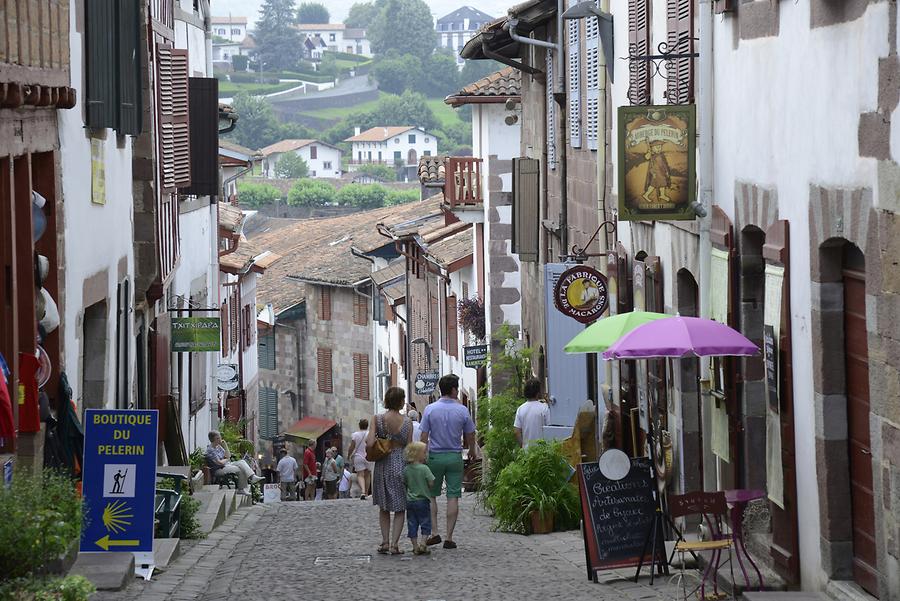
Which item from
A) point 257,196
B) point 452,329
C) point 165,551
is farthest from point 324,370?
point 257,196

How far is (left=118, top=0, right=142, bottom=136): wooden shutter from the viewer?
14.1 m

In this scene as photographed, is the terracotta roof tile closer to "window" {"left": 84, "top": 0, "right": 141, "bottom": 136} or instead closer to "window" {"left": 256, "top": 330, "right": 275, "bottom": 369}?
"window" {"left": 256, "top": 330, "right": 275, "bottom": 369}

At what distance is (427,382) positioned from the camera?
1388 inches

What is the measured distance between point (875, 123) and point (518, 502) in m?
7.65

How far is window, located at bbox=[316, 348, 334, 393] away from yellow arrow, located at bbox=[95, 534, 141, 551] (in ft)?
144

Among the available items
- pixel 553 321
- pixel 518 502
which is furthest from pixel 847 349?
pixel 553 321

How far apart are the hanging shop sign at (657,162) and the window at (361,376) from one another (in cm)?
4036

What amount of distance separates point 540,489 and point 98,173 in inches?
193

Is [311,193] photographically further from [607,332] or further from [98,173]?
[607,332]

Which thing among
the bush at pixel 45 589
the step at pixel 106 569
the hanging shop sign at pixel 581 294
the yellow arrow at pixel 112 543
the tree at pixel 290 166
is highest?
the tree at pixel 290 166

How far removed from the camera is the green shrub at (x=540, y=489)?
14.8 meters

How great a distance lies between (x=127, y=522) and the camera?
35.4 feet

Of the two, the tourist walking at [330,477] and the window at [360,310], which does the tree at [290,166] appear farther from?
the tourist walking at [330,477]

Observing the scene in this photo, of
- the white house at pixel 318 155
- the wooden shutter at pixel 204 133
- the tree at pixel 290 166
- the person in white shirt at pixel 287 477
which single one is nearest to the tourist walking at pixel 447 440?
the wooden shutter at pixel 204 133
